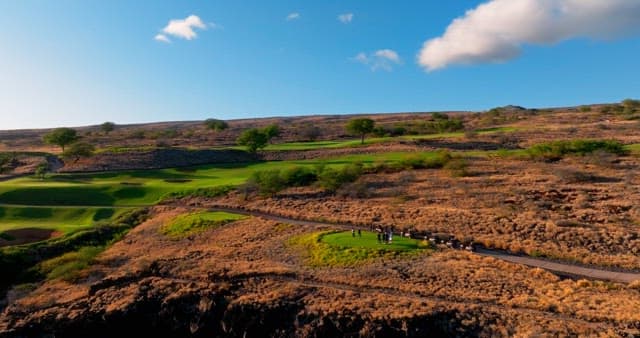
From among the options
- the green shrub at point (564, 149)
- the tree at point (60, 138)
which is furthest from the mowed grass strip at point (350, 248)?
the tree at point (60, 138)

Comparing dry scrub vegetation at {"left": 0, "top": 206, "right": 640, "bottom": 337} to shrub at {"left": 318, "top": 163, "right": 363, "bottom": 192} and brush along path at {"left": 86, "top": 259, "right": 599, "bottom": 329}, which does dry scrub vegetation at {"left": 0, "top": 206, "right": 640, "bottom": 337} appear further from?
shrub at {"left": 318, "top": 163, "right": 363, "bottom": 192}

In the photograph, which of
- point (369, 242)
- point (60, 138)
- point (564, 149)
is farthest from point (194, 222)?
point (60, 138)

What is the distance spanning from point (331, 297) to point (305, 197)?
79.7ft

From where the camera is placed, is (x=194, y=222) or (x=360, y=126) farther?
(x=360, y=126)

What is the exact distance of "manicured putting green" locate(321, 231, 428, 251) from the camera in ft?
104

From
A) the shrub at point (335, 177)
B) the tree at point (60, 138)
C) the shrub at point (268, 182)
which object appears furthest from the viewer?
the tree at point (60, 138)

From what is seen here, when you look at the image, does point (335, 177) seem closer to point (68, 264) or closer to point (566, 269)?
point (566, 269)

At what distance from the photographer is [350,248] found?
31.8 meters

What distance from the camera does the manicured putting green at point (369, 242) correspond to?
104 feet

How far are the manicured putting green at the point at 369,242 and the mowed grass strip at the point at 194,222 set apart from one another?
12.1 metres

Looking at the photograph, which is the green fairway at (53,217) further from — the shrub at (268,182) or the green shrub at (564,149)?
the green shrub at (564,149)

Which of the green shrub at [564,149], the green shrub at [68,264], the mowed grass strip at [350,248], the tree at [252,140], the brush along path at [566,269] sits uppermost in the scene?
the tree at [252,140]

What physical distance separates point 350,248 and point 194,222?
17.4m

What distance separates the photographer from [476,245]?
3256 centimetres
